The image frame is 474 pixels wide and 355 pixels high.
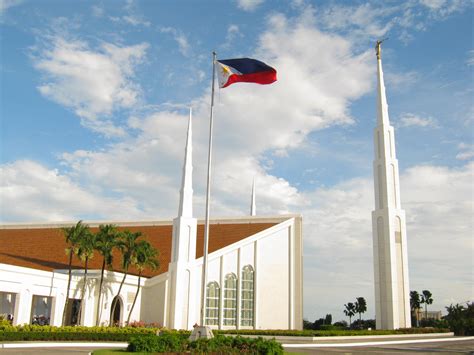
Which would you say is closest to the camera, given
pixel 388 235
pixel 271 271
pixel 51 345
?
pixel 51 345

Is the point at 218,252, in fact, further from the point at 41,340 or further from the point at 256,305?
the point at 41,340

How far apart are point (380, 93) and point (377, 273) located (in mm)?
13573

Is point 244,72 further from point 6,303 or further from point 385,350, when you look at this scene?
point 6,303

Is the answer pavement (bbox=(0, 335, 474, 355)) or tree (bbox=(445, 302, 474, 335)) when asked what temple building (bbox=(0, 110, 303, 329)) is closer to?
pavement (bbox=(0, 335, 474, 355))

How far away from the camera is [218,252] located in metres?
37.9

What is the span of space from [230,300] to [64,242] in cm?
1576

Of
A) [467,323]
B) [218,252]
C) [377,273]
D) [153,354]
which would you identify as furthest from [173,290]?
[467,323]

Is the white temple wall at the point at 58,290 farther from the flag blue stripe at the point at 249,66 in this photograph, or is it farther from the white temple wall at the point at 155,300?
the flag blue stripe at the point at 249,66

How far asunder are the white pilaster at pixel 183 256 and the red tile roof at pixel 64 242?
3.99 metres

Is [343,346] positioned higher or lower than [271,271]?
lower

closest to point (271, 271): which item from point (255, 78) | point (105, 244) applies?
point (105, 244)

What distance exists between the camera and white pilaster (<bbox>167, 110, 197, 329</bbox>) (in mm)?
35469

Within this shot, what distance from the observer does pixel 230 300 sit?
38.5 m

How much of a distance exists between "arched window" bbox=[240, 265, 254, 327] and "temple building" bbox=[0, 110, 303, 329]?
7cm
